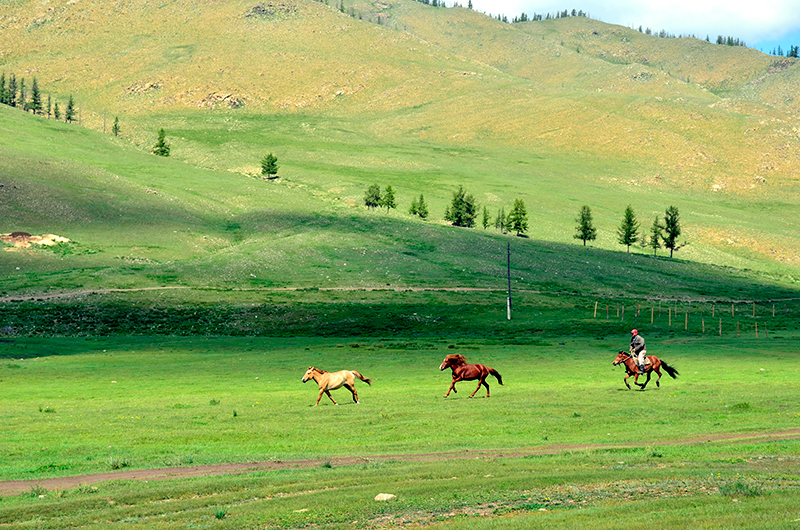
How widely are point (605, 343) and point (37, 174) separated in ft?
433

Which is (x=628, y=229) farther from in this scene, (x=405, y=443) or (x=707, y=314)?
(x=405, y=443)

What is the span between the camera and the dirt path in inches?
798

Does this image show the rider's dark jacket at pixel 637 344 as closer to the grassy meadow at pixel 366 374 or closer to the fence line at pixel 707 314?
the grassy meadow at pixel 366 374

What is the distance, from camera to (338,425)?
94.2ft

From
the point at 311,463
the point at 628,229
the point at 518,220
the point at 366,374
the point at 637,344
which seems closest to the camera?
the point at 311,463

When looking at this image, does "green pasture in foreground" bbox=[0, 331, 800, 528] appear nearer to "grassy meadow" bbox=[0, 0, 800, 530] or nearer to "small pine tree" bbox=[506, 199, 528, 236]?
"grassy meadow" bbox=[0, 0, 800, 530]

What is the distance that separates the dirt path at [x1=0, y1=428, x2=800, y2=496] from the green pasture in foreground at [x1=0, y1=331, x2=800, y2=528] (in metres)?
0.38

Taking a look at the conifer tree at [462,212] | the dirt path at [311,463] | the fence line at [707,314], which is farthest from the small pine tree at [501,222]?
the dirt path at [311,463]

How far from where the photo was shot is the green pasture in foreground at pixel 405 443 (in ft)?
52.4

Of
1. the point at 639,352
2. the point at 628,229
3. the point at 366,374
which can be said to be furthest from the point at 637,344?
the point at 628,229

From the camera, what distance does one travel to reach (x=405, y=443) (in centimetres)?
2536

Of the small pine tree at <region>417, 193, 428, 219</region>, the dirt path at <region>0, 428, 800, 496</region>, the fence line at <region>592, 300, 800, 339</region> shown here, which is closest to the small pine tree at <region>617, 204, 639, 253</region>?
the small pine tree at <region>417, 193, 428, 219</region>

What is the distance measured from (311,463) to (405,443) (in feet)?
13.0

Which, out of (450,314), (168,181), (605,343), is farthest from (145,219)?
(605,343)
